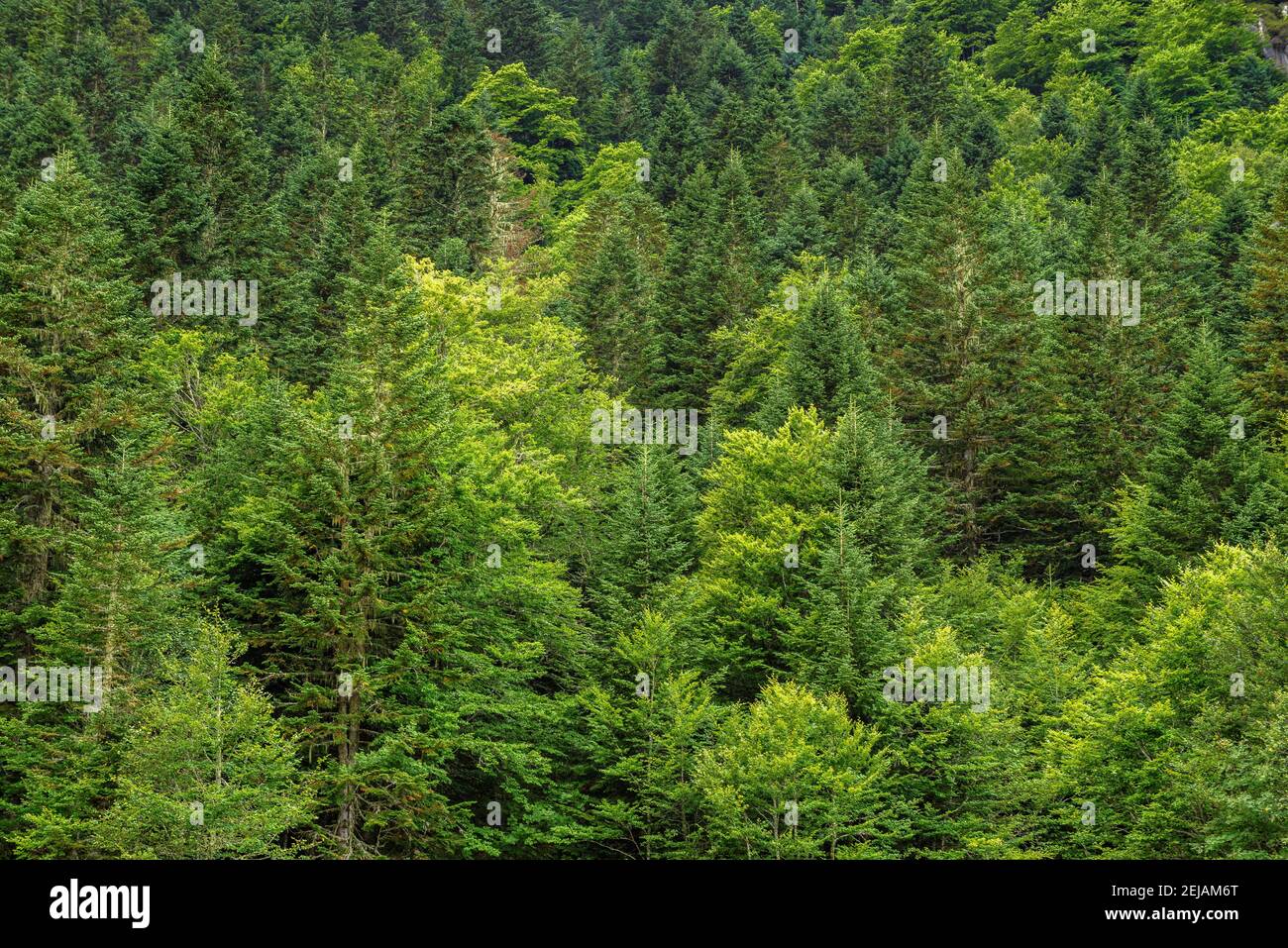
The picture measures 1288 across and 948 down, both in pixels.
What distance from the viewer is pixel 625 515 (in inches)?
1512

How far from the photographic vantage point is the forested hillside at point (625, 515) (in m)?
30.1

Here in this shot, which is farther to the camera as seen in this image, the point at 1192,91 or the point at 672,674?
the point at 1192,91

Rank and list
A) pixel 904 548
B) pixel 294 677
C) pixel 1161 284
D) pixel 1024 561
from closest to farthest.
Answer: pixel 294 677 < pixel 904 548 < pixel 1024 561 < pixel 1161 284

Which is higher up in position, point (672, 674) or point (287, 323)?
point (287, 323)

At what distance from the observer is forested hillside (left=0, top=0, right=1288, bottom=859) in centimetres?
3009

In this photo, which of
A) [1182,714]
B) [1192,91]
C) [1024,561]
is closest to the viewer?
[1182,714]

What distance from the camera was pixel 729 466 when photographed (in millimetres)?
40562

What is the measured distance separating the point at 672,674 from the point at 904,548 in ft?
30.0
